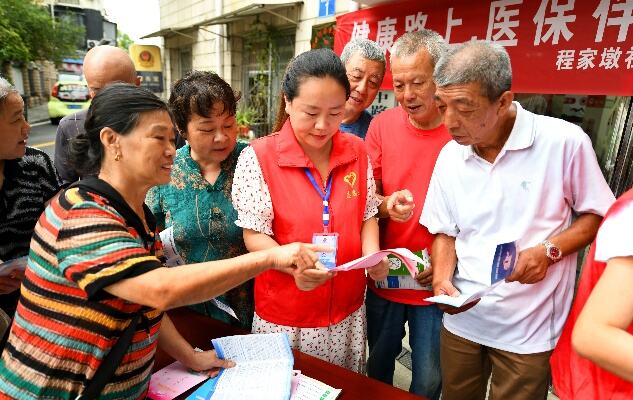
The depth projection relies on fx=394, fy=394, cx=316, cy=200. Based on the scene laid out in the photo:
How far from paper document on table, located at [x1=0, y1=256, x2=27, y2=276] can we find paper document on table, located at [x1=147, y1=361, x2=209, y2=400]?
65cm

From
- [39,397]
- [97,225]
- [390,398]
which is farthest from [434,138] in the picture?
[39,397]

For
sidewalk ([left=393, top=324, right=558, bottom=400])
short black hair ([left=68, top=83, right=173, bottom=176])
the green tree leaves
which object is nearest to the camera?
short black hair ([left=68, top=83, right=173, bottom=176])

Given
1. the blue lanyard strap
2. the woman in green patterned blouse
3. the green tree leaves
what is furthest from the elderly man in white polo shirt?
the green tree leaves

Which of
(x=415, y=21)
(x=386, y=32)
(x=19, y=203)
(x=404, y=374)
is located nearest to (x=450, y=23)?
(x=415, y=21)

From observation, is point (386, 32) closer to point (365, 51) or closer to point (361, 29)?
point (361, 29)

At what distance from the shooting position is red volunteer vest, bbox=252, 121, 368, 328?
4.62 ft

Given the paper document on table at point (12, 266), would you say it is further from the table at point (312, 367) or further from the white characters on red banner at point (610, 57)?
the white characters on red banner at point (610, 57)

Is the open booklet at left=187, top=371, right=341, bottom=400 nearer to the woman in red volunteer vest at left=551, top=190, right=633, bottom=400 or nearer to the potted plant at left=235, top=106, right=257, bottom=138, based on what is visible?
the woman in red volunteer vest at left=551, top=190, right=633, bottom=400

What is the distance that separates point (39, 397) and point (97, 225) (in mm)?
450

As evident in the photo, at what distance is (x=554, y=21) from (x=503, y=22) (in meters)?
0.37

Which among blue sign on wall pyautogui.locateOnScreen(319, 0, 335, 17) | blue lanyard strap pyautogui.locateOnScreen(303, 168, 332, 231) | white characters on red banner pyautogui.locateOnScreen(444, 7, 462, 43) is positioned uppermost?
blue sign on wall pyautogui.locateOnScreen(319, 0, 335, 17)

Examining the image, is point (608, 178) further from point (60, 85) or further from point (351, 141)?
point (60, 85)

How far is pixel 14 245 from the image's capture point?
1572mm

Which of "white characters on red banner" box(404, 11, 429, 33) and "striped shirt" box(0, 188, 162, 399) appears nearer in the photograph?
"striped shirt" box(0, 188, 162, 399)
